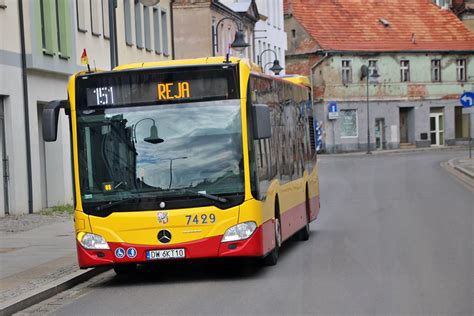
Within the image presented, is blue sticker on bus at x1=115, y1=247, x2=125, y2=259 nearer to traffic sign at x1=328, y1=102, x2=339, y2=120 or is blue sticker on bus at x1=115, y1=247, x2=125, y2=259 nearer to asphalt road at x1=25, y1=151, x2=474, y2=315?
asphalt road at x1=25, y1=151, x2=474, y2=315

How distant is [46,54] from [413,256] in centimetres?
1553

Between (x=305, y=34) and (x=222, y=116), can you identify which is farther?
(x=305, y=34)

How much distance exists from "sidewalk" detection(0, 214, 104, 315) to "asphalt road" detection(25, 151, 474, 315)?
0.73ft

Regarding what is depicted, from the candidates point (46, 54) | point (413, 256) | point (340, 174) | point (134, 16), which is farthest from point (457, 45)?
point (413, 256)

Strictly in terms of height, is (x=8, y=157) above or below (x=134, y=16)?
below

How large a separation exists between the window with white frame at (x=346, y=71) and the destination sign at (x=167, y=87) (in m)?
67.4

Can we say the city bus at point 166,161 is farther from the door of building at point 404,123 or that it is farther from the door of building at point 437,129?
the door of building at point 437,129

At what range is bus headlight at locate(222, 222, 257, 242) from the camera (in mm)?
13578

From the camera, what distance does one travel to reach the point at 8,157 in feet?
86.7

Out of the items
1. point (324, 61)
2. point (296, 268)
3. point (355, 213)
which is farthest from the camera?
point (324, 61)

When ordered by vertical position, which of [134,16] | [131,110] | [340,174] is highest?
[134,16]

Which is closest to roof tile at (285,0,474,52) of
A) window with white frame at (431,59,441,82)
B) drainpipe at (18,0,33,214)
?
window with white frame at (431,59,441,82)

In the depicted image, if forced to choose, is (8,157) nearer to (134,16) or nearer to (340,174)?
(134,16)

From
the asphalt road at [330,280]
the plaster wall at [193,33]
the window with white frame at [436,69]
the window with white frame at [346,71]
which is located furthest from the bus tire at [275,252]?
the window with white frame at [436,69]
